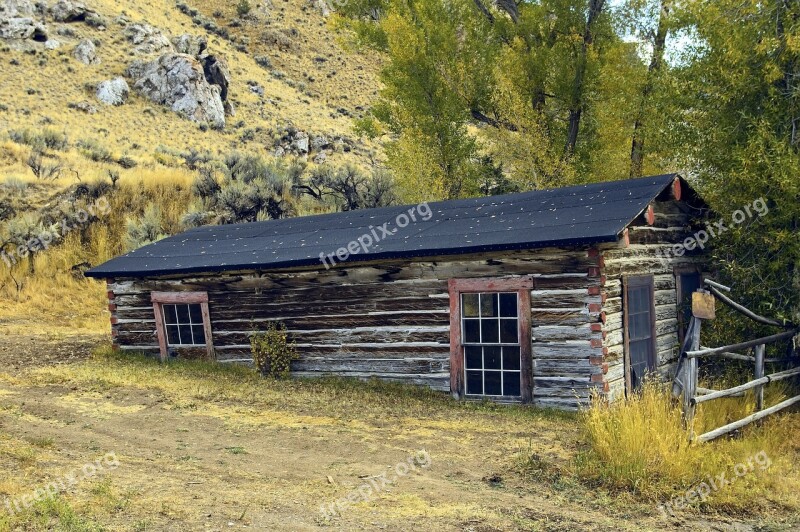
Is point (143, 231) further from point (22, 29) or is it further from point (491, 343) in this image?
point (22, 29)

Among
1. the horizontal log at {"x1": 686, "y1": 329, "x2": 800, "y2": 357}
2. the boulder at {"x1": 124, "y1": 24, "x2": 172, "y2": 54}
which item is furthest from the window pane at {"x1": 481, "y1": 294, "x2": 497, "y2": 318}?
the boulder at {"x1": 124, "y1": 24, "x2": 172, "y2": 54}

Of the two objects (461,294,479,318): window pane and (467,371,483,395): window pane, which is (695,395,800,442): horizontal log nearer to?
(467,371,483,395): window pane

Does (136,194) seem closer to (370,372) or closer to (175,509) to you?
(370,372)

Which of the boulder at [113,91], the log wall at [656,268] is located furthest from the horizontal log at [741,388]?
the boulder at [113,91]

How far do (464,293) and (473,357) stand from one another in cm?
107

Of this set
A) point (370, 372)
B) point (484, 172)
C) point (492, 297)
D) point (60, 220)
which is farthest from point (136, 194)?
point (492, 297)

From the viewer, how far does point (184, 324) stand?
47.8 ft

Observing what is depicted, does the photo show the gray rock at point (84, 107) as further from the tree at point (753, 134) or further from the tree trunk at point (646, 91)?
the tree at point (753, 134)

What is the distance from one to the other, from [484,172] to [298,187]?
733 centimetres

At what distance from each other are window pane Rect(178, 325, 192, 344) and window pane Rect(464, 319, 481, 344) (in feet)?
20.2

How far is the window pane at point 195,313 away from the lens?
47.1 feet

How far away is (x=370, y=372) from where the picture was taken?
1253 cm

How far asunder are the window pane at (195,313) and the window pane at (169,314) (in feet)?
1.44

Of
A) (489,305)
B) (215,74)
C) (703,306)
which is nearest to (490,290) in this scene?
(489,305)
